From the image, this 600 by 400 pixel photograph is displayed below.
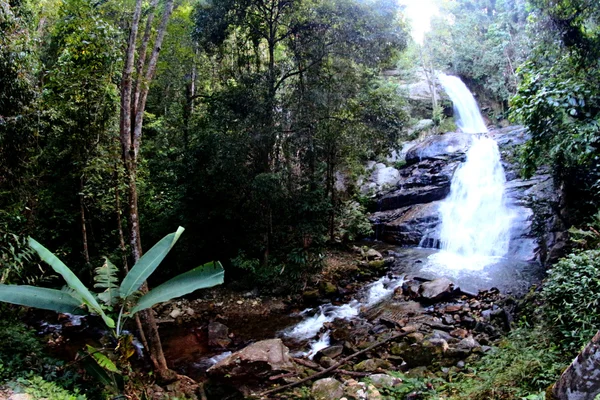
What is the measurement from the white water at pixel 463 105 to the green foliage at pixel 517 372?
884 inches

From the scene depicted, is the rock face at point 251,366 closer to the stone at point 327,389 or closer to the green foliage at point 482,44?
the stone at point 327,389

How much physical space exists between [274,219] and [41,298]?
728 cm

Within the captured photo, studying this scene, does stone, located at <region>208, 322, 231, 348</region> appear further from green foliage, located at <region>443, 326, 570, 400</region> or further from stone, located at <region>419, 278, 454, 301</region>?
stone, located at <region>419, 278, 454, 301</region>

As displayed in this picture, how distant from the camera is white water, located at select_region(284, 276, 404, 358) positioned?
24.4 feet

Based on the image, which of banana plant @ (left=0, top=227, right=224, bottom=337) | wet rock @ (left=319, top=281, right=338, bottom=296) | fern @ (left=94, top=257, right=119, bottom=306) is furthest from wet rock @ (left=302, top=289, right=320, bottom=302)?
fern @ (left=94, top=257, right=119, bottom=306)

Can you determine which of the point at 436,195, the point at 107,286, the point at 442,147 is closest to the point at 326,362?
the point at 107,286

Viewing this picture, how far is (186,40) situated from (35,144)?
8.04 m

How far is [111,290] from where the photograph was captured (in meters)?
3.80

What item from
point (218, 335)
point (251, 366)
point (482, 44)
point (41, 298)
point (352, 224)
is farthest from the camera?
point (482, 44)

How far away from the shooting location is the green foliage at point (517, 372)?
365 cm

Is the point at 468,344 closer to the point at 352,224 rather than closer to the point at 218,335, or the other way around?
the point at 218,335

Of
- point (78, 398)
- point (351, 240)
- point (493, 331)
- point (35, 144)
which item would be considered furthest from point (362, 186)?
point (78, 398)

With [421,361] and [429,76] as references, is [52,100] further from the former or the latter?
[429,76]

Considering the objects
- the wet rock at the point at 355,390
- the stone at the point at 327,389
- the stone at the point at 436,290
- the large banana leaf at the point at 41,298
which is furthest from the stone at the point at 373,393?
the stone at the point at 436,290
